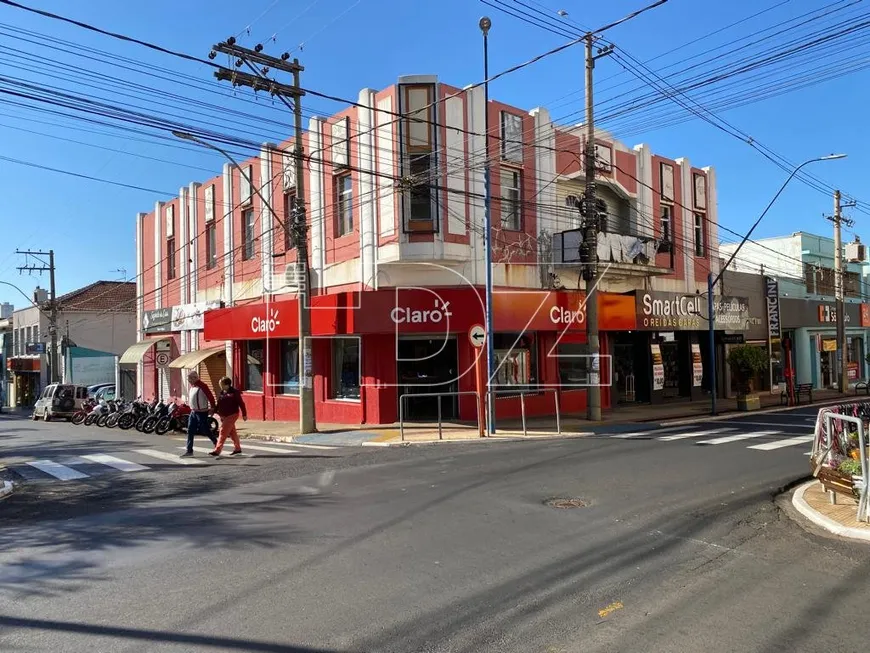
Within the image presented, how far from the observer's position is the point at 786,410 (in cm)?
2275

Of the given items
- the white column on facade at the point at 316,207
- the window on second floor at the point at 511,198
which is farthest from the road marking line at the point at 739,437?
the white column on facade at the point at 316,207

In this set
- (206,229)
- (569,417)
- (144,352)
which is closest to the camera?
(569,417)

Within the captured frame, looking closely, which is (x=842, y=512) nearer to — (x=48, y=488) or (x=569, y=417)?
(x=48, y=488)

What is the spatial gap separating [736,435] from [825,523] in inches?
352

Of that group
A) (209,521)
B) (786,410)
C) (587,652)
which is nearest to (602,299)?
(786,410)

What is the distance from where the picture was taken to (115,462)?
42.5 ft

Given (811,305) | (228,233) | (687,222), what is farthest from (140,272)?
(811,305)

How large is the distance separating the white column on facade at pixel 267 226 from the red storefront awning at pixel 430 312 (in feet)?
6.19

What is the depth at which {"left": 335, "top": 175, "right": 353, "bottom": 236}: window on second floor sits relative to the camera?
67.0 feet

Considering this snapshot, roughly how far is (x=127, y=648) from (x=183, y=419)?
52.7 ft

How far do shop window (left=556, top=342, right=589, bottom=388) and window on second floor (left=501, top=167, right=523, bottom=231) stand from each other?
443cm

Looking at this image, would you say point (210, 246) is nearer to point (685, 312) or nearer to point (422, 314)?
point (422, 314)

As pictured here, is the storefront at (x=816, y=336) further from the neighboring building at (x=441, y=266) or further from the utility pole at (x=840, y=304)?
the neighboring building at (x=441, y=266)

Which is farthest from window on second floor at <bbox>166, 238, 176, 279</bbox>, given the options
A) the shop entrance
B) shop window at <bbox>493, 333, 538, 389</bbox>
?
shop window at <bbox>493, 333, 538, 389</bbox>
